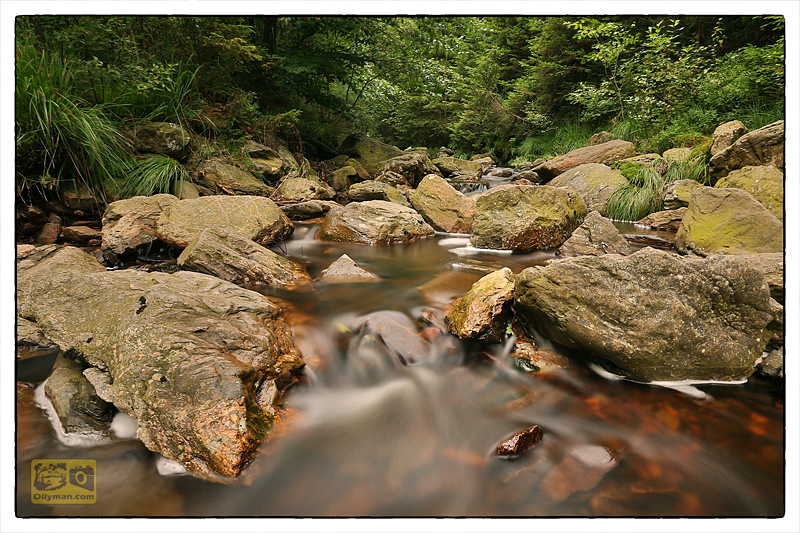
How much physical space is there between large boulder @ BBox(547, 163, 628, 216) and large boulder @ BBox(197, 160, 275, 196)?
663 centimetres

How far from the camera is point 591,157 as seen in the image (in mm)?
9711

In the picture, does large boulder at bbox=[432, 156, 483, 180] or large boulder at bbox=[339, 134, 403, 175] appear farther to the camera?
large boulder at bbox=[432, 156, 483, 180]

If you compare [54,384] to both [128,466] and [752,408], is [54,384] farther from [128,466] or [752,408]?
[752,408]

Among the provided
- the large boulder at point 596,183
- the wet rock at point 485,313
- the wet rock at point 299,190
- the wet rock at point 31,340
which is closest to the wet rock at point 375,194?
the wet rock at point 299,190

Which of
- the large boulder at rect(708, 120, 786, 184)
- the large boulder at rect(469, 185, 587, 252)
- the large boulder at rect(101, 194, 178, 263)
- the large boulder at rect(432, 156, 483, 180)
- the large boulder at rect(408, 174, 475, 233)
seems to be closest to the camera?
the large boulder at rect(101, 194, 178, 263)

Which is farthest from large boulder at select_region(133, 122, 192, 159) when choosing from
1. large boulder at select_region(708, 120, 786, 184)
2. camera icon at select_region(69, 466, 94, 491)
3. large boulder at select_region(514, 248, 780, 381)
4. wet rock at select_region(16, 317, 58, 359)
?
large boulder at select_region(708, 120, 786, 184)

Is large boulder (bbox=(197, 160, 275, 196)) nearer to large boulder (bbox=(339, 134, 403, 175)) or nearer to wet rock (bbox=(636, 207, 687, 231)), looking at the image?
large boulder (bbox=(339, 134, 403, 175))

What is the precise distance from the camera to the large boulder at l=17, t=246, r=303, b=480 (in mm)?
1565

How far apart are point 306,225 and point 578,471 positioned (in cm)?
556

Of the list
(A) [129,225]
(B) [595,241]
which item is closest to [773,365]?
(B) [595,241]

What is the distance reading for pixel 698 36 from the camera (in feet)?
24.3

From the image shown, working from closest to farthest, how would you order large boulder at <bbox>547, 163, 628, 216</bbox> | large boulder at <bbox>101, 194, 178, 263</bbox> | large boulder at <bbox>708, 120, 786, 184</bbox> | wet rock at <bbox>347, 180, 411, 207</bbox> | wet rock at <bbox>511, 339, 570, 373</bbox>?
wet rock at <bbox>511, 339, 570, 373</bbox> < large boulder at <bbox>101, 194, 178, 263</bbox> < large boulder at <bbox>708, 120, 786, 184</bbox> < large boulder at <bbox>547, 163, 628, 216</bbox> < wet rock at <bbox>347, 180, 411, 207</bbox>

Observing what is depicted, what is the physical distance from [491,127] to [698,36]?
9.76 m

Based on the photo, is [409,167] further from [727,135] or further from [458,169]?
[727,135]
